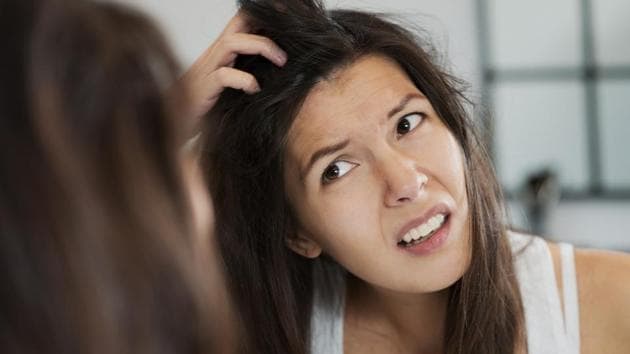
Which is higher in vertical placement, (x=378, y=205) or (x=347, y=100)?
(x=347, y=100)

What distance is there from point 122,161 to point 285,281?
86 cm

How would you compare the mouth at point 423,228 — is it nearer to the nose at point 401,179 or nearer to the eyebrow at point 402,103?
the nose at point 401,179

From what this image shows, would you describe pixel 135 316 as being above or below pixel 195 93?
above

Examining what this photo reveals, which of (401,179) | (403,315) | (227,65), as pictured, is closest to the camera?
(401,179)

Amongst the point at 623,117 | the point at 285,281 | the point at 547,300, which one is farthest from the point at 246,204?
the point at 623,117

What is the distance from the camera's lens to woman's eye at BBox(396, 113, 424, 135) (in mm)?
1327

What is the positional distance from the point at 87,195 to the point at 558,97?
3552 millimetres

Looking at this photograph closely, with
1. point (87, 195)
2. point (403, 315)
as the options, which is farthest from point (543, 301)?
point (87, 195)

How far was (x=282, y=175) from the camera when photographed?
1387 mm

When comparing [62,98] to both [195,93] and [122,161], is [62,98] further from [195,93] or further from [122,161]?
[195,93]

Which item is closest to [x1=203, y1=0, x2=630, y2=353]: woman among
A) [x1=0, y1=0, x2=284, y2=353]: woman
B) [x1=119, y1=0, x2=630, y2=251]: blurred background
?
[x1=0, y1=0, x2=284, y2=353]: woman

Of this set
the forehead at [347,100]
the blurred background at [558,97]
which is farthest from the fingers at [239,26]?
the blurred background at [558,97]

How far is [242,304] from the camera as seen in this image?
4.72 ft

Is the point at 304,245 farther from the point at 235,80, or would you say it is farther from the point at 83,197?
the point at 83,197
